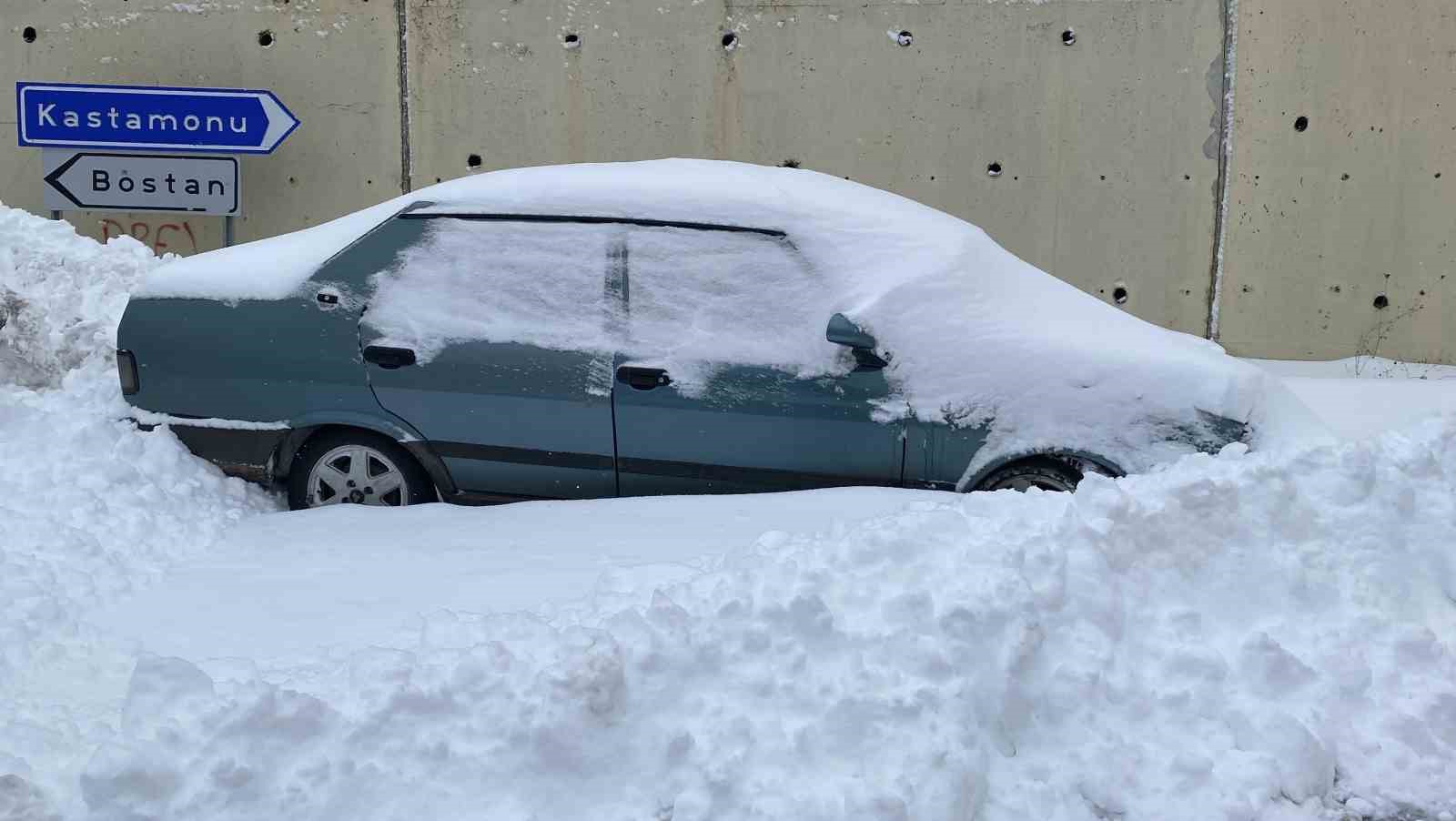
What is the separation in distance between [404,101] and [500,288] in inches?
175

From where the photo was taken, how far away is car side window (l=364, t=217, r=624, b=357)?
4102 mm

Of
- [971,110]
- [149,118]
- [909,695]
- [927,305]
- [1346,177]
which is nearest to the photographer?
[909,695]

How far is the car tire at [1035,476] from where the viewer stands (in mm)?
3953

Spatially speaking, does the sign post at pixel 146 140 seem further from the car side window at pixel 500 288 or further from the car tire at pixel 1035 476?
the car tire at pixel 1035 476

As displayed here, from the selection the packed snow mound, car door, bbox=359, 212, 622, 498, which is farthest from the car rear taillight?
the packed snow mound

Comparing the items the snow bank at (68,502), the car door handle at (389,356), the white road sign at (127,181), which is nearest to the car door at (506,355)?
the car door handle at (389,356)

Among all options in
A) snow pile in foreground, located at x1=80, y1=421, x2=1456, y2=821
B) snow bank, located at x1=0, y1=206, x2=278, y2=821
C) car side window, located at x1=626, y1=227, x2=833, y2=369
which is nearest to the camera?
snow pile in foreground, located at x1=80, y1=421, x2=1456, y2=821

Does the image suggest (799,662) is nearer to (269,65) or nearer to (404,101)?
(404,101)

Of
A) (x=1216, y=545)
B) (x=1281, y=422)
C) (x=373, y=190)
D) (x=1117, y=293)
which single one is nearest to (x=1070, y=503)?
(x=1216, y=545)

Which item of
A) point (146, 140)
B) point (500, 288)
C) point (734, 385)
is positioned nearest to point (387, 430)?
point (500, 288)

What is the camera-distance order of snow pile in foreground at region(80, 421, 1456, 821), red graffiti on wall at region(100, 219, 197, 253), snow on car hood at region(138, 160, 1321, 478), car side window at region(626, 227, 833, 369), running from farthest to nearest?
red graffiti on wall at region(100, 219, 197, 253) → car side window at region(626, 227, 833, 369) → snow on car hood at region(138, 160, 1321, 478) → snow pile in foreground at region(80, 421, 1456, 821)

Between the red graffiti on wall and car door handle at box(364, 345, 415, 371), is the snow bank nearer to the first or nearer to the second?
car door handle at box(364, 345, 415, 371)

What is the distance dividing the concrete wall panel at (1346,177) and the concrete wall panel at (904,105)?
0.31 meters

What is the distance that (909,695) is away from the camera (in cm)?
241
